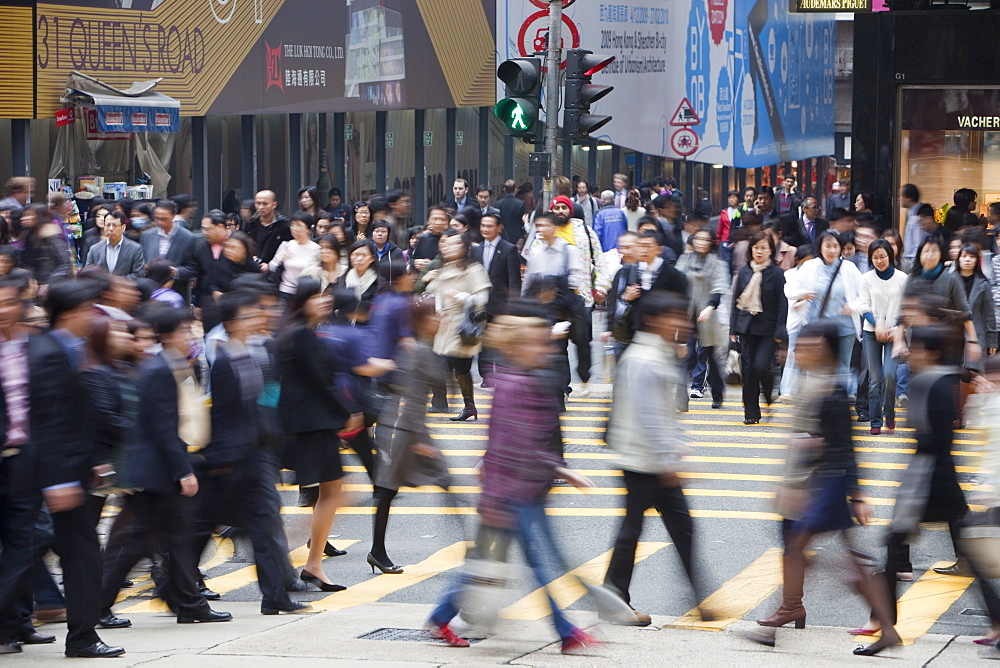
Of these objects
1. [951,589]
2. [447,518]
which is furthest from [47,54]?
[951,589]

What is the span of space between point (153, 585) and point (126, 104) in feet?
42.4

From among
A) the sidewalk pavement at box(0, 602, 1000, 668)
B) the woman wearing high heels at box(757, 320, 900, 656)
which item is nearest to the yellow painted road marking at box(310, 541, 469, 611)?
the sidewalk pavement at box(0, 602, 1000, 668)

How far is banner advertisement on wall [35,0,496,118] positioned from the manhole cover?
14103mm

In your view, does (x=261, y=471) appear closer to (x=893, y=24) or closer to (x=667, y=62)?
(x=893, y=24)

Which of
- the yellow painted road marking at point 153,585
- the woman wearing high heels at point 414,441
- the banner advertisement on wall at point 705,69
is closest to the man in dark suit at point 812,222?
the banner advertisement on wall at point 705,69

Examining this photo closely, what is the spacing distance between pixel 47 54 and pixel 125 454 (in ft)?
45.1

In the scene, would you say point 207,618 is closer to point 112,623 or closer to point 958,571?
point 112,623

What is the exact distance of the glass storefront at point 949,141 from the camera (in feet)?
76.0

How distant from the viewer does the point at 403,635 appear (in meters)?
7.50

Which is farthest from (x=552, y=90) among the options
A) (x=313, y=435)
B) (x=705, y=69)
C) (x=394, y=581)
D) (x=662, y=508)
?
(x=705, y=69)

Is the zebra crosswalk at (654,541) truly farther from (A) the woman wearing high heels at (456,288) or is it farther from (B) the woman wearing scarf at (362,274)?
(B) the woman wearing scarf at (362,274)

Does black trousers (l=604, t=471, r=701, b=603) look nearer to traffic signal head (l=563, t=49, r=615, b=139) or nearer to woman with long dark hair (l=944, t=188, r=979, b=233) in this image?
traffic signal head (l=563, t=49, r=615, b=139)

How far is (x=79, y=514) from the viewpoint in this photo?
7016 millimetres

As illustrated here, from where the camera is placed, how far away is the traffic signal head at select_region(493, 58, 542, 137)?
15.9 m
